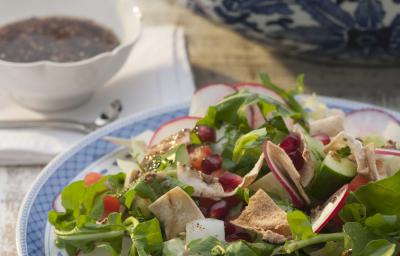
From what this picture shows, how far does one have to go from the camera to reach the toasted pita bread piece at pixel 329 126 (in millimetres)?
2473

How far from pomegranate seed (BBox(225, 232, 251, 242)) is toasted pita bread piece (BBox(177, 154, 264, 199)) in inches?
4.5

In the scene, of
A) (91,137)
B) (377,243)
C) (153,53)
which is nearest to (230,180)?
(377,243)

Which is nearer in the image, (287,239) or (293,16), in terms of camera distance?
(287,239)

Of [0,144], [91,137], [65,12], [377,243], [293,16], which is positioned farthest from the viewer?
[65,12]

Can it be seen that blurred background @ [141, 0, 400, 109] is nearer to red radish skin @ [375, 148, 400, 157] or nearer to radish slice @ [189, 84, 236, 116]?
radish slice @ [189, 84, 236, 116]

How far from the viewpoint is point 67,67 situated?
117 inches

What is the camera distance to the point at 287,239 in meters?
2.05

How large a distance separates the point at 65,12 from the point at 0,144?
2.88 ft

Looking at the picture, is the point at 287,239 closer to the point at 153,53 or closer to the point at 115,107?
the point at 115,107

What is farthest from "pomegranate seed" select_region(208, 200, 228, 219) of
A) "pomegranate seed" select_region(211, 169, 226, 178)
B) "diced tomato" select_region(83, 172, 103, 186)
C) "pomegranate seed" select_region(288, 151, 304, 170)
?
"diced tomato" select_region(83, 172, 103, 186)

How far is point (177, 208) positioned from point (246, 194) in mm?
192

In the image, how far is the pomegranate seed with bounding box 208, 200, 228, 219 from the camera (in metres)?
2.17

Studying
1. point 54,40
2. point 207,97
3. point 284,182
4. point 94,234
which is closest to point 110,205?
point 94,234

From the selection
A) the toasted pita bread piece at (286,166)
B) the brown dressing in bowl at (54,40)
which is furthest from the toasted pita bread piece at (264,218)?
the brown dressing in bowl at (54,40)
